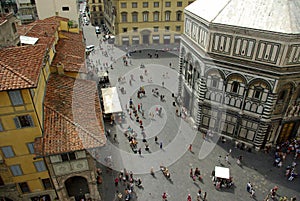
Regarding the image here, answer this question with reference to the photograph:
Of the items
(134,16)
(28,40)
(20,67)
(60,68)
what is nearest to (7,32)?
(28,40)

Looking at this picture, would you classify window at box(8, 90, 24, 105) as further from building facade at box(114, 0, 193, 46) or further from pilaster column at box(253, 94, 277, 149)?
building facade at box(114, 0, 193, 46)

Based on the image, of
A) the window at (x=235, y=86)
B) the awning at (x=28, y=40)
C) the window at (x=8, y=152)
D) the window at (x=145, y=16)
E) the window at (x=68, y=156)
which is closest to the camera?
the window at (x=8, y=152)

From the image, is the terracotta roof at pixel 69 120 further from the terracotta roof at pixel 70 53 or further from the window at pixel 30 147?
the terracotta roof at pixel 70 53

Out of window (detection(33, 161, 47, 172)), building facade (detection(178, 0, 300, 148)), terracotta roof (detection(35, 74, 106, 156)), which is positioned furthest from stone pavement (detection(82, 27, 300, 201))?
terracotta roof (detection(35, 74, 106, 156))

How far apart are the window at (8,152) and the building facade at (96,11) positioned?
71.1 m

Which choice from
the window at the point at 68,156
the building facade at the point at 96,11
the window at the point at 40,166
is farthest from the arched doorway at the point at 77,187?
the building facade at the point at 96,11

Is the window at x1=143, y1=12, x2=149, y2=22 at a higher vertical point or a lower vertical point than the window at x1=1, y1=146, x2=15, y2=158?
higher

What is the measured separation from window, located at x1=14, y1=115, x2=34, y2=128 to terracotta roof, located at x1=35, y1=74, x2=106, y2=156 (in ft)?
4.60

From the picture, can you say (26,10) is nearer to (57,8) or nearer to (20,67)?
(57,8)

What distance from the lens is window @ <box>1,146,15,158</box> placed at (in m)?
20.5

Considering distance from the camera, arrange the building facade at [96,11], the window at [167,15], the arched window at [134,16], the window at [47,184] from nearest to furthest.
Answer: the window at [47,184] → the arched window at [134,16] → the window at [167,15] → the building facade at [96,11]

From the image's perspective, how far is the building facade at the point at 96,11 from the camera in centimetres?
8244

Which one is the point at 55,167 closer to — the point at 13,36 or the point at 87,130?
the point at 87,130

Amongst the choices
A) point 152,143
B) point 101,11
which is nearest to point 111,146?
point 152,143
